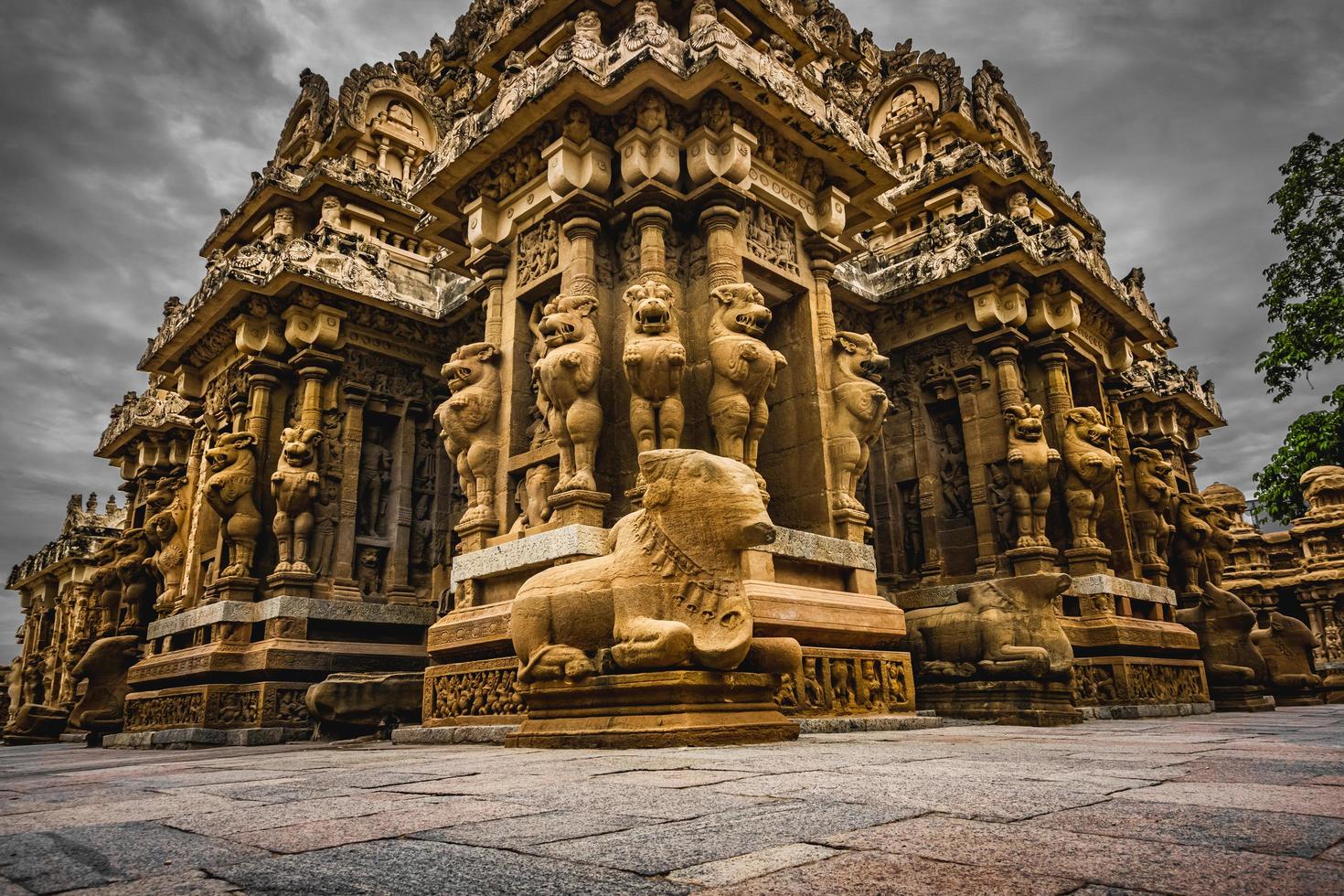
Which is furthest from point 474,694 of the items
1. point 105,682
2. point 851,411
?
point 105,682

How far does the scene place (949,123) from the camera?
56.8ft

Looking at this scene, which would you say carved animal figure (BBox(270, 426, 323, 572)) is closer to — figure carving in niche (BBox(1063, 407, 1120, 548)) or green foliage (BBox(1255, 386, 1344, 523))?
figure carving in niche (BBox(1063, 407, 1120, 548))

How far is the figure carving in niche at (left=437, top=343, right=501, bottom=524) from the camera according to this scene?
32.9 feet

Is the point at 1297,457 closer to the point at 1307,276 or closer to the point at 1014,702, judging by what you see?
the point at 1307,276

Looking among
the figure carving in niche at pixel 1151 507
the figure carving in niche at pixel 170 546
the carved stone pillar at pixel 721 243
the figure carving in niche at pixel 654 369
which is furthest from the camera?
the figure carving in niche at pixel 170 546

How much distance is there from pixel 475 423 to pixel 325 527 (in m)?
4.94

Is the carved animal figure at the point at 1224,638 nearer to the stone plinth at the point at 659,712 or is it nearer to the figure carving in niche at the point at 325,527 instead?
the stone plinth at the point at 659,712

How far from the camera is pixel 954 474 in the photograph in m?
14.4

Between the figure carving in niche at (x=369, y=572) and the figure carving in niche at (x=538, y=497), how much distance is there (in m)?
5.59

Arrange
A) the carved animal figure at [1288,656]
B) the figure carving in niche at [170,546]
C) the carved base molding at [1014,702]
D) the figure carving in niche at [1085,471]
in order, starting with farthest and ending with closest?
the figure carving in niche at [170,546] → the carved animal figure at [1288,656] → the figure carving in niche at [1085,471] → the carved base molding at [1014,702]

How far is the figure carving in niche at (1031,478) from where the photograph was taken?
42.3 feet

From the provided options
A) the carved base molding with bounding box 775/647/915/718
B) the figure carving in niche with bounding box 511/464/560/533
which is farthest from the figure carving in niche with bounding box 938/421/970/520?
the figure carving in niche with bounding box 511/464/560/533

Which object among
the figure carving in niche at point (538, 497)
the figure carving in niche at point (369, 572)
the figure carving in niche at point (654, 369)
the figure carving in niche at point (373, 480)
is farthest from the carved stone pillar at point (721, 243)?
the figure carving in niche at point (369, 572)

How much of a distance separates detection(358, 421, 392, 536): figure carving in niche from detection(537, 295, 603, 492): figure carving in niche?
6561 mm
